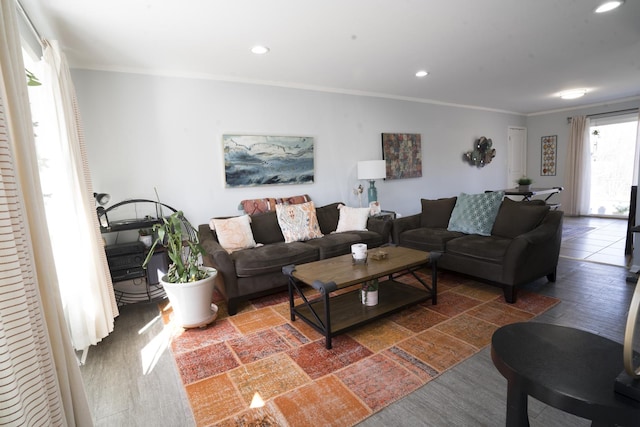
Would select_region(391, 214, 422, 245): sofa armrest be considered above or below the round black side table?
below

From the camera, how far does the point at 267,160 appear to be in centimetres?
416

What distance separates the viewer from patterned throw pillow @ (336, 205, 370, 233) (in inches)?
164

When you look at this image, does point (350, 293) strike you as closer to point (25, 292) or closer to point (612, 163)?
point (25, 292)

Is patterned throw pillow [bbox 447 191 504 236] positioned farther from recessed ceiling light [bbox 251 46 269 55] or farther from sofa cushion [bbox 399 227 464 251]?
recessed ceiling light [bbox 251 46 269 55]

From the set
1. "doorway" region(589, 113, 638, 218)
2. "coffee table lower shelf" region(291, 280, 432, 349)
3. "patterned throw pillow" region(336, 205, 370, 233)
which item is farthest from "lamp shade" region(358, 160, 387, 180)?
"doorway" region(589, 113, 638, 218)

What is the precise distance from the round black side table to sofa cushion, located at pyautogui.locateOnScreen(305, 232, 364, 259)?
2.31 meters

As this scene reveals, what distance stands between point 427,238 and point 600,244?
3.13m

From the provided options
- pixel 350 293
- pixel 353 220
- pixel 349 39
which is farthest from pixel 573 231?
pixel 349 39

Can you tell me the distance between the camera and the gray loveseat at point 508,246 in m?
2.91

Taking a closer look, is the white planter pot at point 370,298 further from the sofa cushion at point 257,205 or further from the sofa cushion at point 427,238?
the sofa cushion at point 257,205

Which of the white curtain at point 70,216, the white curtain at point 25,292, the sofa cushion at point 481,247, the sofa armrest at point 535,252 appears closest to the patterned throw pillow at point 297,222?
the sofa cushion at point 481,247

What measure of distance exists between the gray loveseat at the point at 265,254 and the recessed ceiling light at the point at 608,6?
8.87 feet

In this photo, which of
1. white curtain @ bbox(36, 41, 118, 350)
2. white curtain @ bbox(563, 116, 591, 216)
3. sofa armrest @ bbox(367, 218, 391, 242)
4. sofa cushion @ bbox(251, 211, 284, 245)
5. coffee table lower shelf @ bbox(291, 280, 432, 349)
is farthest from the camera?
white curtain @ bbox(563, 116, 591, 216)

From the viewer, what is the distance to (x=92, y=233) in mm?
2441
